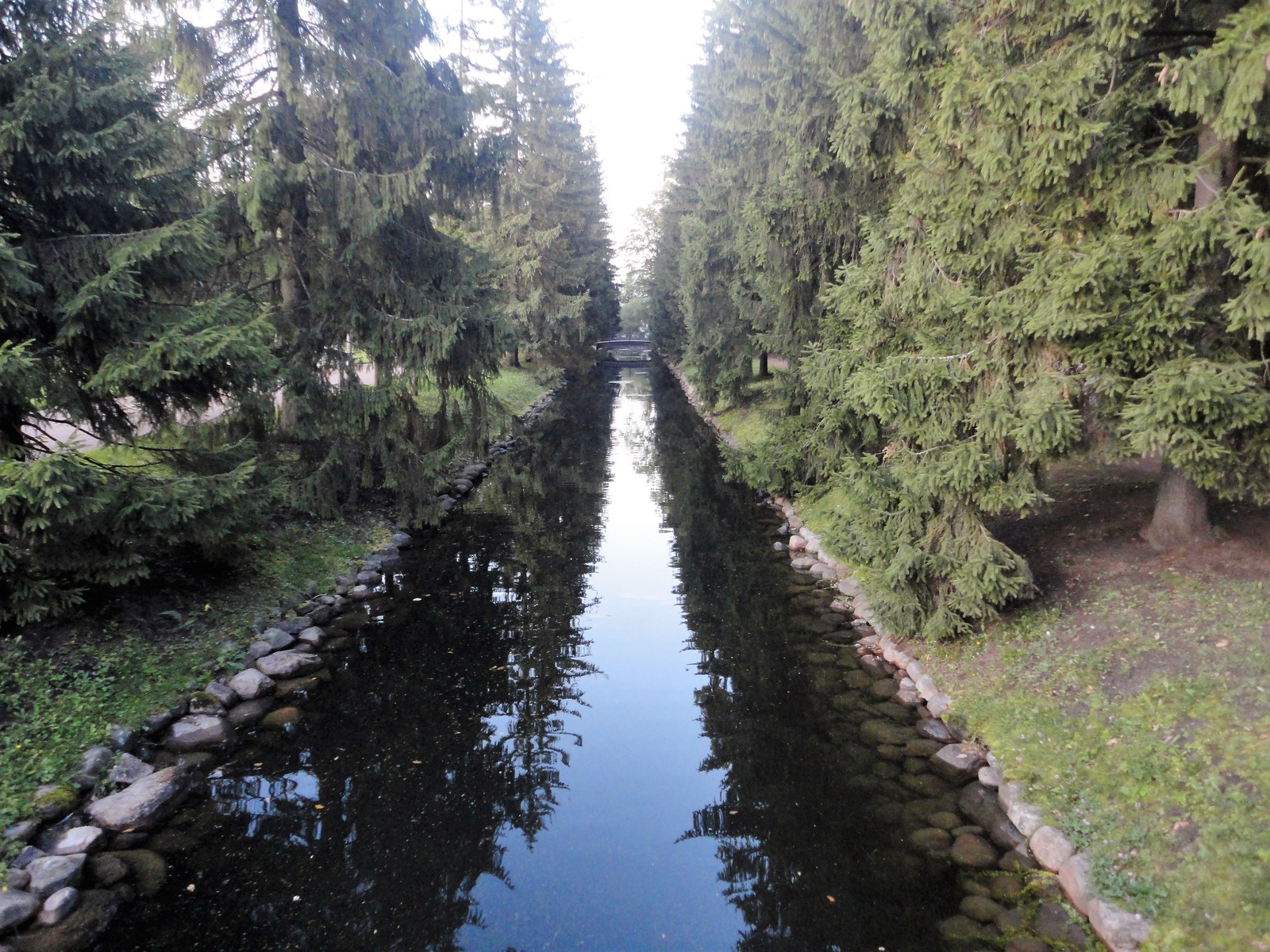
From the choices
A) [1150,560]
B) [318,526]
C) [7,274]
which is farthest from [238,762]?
[1150,560]

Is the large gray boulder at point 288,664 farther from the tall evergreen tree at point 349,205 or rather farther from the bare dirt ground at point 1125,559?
the bare dirt ground at point 1125,559

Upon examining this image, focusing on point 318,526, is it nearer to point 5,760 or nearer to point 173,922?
point 5,760

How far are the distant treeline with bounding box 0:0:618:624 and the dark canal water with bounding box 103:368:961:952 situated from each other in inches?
92.6

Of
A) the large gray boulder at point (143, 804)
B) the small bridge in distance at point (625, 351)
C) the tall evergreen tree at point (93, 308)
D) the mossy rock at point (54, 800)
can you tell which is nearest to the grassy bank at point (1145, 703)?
the large gray boulder at point (143, 804)

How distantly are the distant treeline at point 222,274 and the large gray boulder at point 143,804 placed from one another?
175 cm

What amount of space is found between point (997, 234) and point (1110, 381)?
1.72m

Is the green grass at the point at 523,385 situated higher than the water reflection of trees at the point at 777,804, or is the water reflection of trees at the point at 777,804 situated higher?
the green grass at the point at 523,385

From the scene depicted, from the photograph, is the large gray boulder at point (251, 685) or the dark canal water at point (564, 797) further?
the large gray boulder at point (251, 685)

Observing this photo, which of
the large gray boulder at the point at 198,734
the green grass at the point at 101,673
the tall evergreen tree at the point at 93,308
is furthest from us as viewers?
the large gray boulder at the point at 198,734

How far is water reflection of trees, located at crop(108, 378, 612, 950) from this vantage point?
475cm

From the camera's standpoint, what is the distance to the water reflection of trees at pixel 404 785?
475cm

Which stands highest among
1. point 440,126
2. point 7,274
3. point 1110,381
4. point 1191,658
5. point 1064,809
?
point 440,126

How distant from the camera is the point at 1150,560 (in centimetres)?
734

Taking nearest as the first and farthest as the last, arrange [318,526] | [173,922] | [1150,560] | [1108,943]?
1. [1108,943]
2. [173,922]
3. [1150,560]
4. [318,526]
